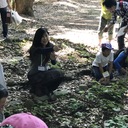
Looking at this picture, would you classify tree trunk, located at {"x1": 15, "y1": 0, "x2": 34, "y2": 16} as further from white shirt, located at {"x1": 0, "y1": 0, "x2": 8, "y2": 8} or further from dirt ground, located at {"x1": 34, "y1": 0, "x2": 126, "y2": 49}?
white shirt, located at {"x1": 0, "y1": 0, "x2": 8, "y2": 8}

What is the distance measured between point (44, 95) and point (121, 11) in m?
3.17

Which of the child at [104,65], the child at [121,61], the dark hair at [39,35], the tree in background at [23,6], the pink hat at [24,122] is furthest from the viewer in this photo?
the tree in background at [23,6]

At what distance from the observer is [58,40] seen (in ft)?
30.2

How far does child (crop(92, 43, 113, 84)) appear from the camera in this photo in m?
6.17

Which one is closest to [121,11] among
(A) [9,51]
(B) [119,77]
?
(B) [119,77]

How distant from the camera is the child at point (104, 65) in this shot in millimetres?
6168

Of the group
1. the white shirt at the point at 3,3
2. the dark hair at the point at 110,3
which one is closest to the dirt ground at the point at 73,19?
the dark hair at the point at 110,3

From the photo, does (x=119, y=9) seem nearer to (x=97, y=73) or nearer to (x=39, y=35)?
(x=97, y=73)

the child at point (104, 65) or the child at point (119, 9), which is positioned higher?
the child at point (119, 9)

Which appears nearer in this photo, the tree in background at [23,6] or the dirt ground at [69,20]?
the dirt ground at [69,20]

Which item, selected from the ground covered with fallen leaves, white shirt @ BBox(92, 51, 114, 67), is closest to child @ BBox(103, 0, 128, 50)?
the ground covered with fallen leaves

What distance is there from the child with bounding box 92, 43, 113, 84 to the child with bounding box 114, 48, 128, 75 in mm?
306

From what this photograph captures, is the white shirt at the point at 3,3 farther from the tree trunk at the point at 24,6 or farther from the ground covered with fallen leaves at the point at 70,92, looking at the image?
the tree trunk at the point at 24,6

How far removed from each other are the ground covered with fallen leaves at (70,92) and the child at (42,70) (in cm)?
19
